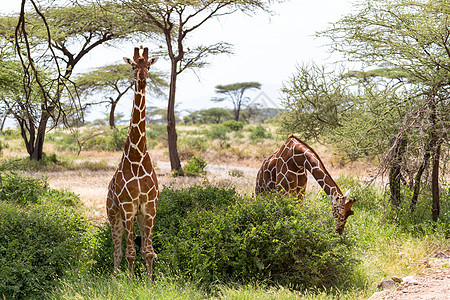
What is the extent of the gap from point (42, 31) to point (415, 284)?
12.0 m

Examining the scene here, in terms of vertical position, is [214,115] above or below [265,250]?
above

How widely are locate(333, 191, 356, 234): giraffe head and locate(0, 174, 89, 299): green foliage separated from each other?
3253 mm

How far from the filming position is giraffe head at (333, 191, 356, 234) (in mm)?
4621

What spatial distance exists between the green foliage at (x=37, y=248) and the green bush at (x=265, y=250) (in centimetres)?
131

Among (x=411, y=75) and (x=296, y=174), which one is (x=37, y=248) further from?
(x=411, y=75)

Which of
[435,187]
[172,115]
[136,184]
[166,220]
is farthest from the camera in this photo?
[172,115]

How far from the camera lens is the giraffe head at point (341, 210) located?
15.2 ft

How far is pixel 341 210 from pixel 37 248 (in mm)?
3761

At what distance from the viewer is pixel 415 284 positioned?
186 inches

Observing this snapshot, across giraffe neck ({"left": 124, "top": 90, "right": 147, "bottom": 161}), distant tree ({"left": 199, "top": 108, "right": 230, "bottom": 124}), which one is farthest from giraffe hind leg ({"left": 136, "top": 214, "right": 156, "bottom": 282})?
distant tree ({"left": 199, "top": 108, "right": 230, "bottom": 124})

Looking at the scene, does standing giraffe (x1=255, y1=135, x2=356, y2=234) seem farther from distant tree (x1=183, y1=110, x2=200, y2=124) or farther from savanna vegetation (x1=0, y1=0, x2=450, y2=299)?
distant tree (x1=183, y1=110, x2=200, y2=124)

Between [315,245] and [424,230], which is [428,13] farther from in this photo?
[315,245]

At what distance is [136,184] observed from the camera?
4.46 meters

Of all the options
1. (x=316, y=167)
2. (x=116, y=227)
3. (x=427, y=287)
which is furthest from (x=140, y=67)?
(x=427, y=287)
